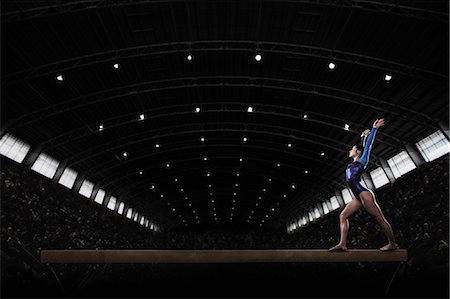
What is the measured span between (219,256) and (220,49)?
14971 mm

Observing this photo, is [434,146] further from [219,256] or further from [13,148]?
[13,148]

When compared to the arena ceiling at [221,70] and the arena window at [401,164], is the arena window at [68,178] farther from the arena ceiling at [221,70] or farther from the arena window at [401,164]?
the arena window at [401,164]

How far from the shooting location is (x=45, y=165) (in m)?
34.8

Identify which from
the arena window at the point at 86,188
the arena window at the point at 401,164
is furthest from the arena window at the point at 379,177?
the arena window at the point at 86,188

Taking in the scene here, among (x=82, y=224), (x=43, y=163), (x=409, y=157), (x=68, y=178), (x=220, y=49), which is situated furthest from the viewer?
(x=68, y=178)

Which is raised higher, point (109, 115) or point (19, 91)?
point (109, 115)

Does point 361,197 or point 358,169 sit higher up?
point 358,169

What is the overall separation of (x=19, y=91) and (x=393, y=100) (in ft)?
86.9

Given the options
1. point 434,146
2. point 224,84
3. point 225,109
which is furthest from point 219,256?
point 434,146

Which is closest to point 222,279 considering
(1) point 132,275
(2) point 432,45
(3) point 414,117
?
(1) point 132,275

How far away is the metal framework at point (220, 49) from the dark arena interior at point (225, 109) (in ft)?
0.41

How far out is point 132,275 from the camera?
25.9 meters

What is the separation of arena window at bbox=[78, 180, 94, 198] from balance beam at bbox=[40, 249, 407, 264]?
35.0m

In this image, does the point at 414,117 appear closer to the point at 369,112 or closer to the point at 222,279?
the point at 369,112
